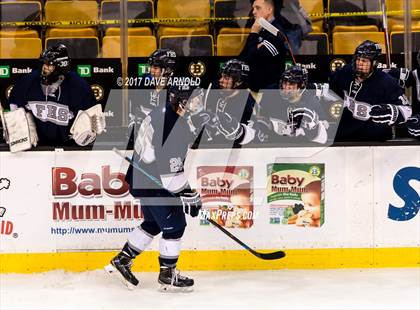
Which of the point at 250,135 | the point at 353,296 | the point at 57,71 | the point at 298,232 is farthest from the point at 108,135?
the point at 353,296

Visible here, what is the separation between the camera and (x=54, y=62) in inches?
227

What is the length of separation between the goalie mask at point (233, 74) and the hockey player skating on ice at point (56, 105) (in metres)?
0.76

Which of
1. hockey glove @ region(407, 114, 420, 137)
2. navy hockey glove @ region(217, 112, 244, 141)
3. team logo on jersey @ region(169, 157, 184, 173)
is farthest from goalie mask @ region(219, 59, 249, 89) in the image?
hockey glove @ region(407, 114, 420, 137)

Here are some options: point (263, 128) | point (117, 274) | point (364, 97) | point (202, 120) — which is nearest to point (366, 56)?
point (364, 97)

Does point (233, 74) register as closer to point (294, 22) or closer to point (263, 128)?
point (263, 128)

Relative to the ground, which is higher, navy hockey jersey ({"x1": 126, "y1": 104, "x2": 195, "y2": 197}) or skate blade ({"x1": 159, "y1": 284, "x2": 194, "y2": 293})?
navy hockey jersey ({"x1": 126, "y1": 104, "x2": 195, "y2": 197})

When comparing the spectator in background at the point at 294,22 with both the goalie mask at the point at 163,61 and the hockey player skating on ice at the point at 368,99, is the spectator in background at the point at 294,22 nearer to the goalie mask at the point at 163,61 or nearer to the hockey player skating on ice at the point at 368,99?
the hockey player skating on ice at the point at 368,99

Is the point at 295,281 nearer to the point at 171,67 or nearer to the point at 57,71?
the point at 171,67

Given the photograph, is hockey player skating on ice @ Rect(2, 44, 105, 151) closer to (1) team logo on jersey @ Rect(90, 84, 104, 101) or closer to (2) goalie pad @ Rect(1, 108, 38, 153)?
(2) goalie pad @ Rect(1, 108, 38, 153)

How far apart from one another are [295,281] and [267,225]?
407 mm

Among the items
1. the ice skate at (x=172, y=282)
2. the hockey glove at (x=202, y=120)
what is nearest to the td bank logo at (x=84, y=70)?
the hockey glove at (x=202, y=120)

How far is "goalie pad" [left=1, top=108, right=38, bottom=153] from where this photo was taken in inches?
227

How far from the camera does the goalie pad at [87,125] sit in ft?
19.1

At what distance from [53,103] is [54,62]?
10.6 inches
